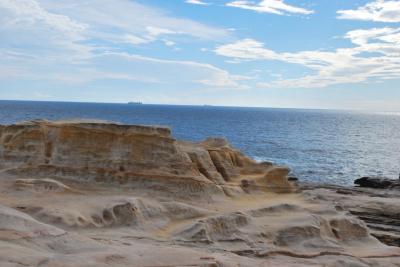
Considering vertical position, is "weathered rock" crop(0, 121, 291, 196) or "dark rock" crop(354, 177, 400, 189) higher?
"weathered rock" crop(0, 121, 291, 196)

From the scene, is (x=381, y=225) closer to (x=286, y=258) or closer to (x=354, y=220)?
(x=354, y=220)

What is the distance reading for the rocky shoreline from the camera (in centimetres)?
1568

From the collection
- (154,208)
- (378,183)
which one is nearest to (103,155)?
(154,208)

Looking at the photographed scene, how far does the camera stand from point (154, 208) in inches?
830

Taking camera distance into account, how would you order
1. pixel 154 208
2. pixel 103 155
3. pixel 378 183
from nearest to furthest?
pixel 154 208 < pixel 103 155 < pixel 378 183

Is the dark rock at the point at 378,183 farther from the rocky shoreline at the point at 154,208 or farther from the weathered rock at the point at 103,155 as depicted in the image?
the weathered rock at the point at 103,155

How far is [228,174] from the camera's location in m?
28.7

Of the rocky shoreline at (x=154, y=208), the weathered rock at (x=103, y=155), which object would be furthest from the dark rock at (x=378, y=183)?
the weathered rock at (x=103, y=155)

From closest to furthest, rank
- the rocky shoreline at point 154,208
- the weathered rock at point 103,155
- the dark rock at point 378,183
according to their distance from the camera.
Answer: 1. the rocky shoreline at point 154,208
2. the weathered rock at point 103,155
3. the dark rock at point 378,183

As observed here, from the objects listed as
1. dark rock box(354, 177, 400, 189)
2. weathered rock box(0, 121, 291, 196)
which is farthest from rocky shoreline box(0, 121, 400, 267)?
dark rock box(354, 177, 400, 189)

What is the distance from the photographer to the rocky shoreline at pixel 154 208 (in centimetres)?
1568

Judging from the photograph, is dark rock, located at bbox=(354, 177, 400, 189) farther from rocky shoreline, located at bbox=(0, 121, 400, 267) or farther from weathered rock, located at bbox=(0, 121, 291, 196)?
weathered rock, located at bbox=(0, 121, 291, 196)

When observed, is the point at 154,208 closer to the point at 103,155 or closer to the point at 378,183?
the point at 103,155

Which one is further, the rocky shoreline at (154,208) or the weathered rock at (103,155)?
the weathered rock at (103,155)
